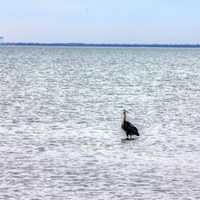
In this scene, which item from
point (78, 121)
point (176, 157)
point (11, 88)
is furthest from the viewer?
point (11, 88)

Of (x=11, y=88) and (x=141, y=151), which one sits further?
(x=11, y=88)

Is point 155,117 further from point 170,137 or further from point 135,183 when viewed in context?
point 135,183

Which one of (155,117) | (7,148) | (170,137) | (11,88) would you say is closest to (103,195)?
(7,148)

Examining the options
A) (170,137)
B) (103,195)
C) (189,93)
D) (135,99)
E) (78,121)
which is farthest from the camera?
(189,93)

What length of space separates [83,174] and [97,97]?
33.8 m

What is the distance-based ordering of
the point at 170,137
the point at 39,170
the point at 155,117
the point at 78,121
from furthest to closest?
1. the point at 155,117
2. the point at 78,121
3. the point at 170,137
4. the point at 39,170

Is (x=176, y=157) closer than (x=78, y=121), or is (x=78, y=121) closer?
(x=176, y=157)

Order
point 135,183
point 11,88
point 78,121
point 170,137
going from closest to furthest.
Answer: point 135,183 < point 170,137 < point 78,121 < point 11,88

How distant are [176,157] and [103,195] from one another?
22.3 ft

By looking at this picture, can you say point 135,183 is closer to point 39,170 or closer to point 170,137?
point 39,170

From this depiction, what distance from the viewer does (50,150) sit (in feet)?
93.6

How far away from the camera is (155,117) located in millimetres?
41781

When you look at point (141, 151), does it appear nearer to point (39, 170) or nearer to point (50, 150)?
point (50, 150)

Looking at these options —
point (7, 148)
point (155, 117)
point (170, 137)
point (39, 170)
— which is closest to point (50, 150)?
point (7, 148)
